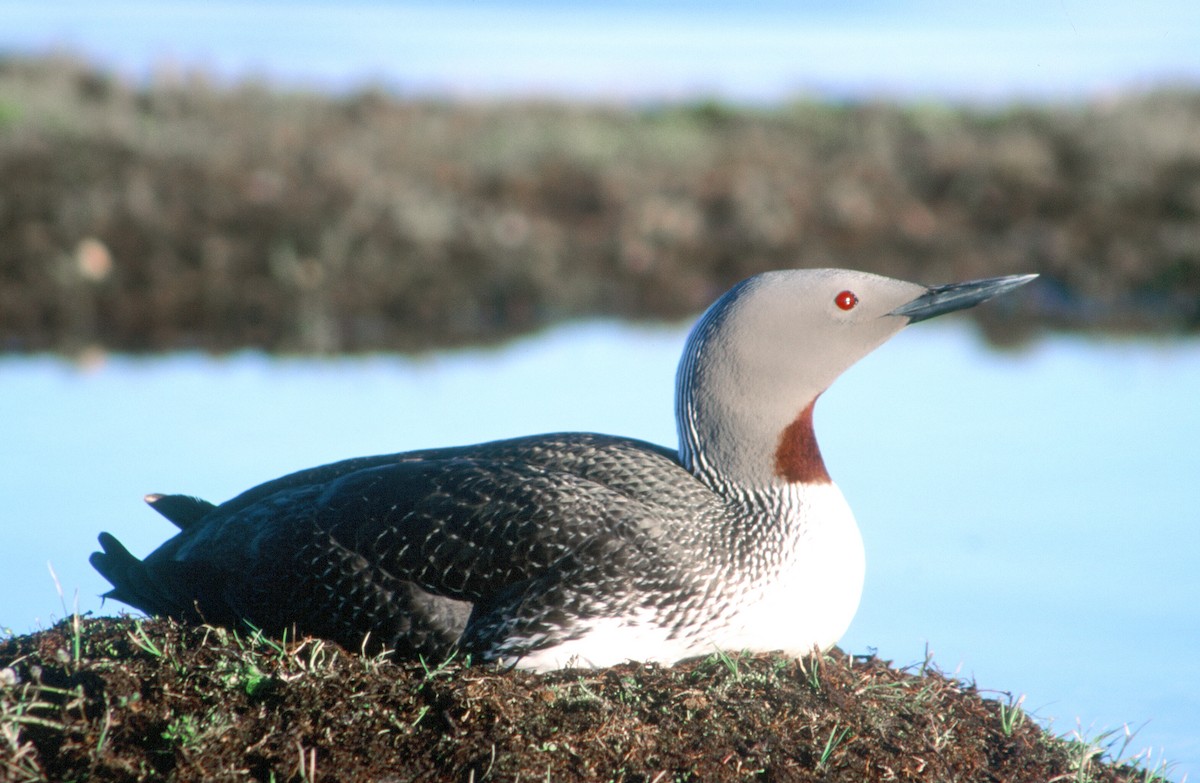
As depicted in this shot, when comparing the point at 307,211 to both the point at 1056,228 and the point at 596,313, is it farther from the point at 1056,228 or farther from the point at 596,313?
the point at 1056,228

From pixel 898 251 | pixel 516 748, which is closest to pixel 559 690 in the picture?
pixel 516 748

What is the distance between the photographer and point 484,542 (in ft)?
12.7

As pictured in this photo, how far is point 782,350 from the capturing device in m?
4.13

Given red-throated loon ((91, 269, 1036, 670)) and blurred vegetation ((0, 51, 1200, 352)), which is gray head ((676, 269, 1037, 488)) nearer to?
red-throated loon ((91, 269, 1036, 670))

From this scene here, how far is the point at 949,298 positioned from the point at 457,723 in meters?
1.72

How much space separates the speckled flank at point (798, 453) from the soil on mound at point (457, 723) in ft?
1.69

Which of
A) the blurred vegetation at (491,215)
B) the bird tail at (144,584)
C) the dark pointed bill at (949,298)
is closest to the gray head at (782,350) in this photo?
the dark pointed bill at (949,298)

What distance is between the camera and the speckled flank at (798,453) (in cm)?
421

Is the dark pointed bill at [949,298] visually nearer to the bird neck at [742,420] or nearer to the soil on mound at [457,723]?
the bird neck at [742,420]

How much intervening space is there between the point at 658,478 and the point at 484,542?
0.56 m

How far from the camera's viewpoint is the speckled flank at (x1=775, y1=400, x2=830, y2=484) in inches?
166

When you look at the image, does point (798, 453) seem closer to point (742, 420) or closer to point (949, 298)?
point (742, 420)

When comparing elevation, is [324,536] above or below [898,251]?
below

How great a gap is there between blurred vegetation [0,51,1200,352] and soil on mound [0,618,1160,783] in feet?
22.7
